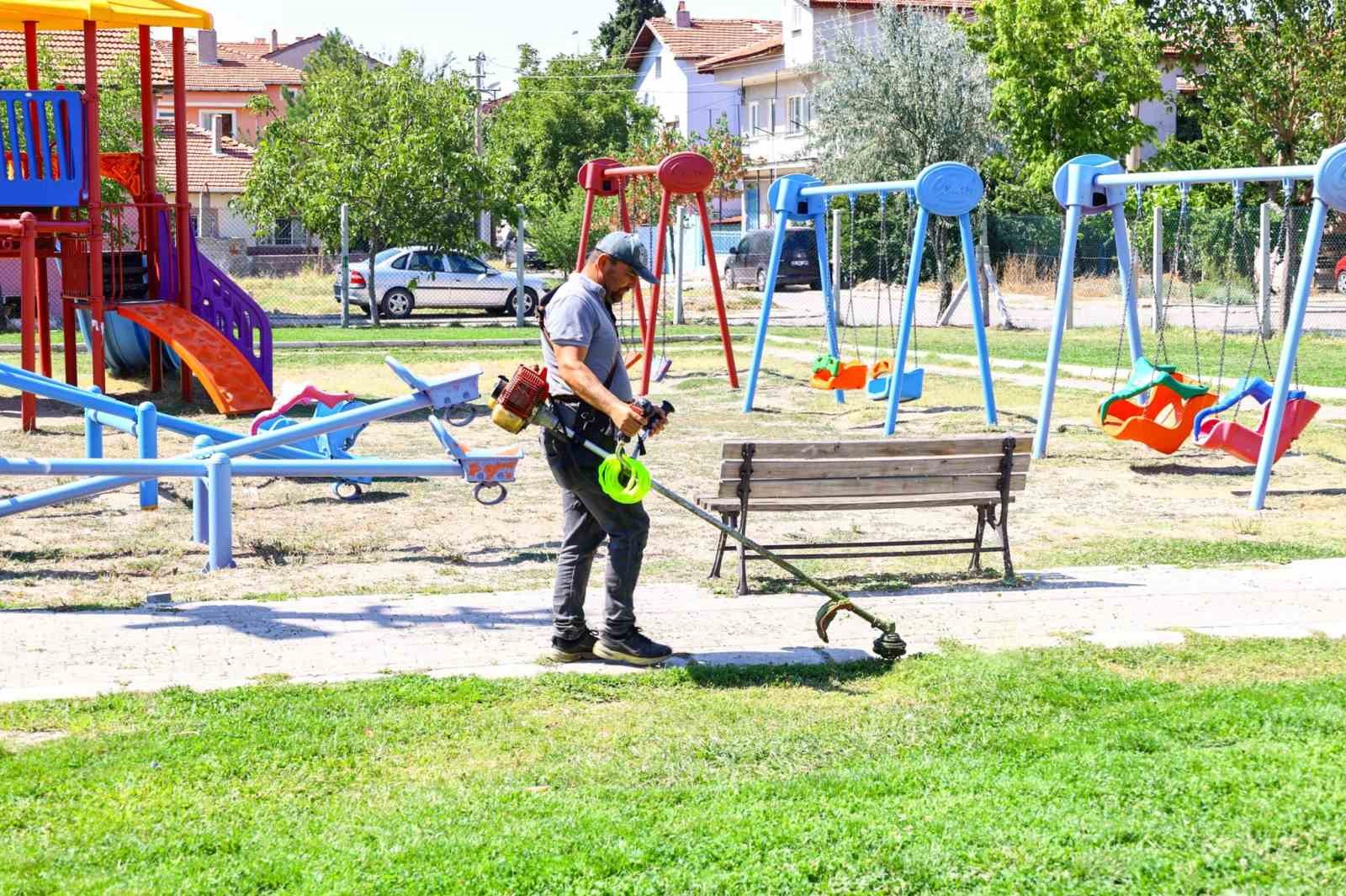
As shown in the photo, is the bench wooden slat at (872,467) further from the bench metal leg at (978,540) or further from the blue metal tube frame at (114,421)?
the blue metal tube frame at (114,421)

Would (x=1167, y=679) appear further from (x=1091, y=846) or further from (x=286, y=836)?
(x=286, y=836)

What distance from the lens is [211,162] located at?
166ft

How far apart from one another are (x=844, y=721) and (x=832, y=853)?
1.29 m

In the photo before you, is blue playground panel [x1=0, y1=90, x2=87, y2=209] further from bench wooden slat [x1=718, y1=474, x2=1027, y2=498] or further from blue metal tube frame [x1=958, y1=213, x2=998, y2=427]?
bench wooden slat [x1=718, y1=474, x2=1027, y2=498]

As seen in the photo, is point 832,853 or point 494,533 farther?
point 494,533

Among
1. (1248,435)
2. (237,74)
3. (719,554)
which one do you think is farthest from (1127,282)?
(237,74)

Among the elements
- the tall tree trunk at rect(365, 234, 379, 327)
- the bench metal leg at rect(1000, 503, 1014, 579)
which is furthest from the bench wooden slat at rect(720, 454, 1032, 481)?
the tall tree trunk at rect(365, 234, 379, 327)

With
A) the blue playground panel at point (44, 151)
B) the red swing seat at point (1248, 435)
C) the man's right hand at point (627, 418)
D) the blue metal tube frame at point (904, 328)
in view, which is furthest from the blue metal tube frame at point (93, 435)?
the red swing seat at point (1248, 435)

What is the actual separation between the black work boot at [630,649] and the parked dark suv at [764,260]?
3317 cm

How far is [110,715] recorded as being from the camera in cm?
539

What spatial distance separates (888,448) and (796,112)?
159ft

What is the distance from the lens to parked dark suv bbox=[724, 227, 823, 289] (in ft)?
128

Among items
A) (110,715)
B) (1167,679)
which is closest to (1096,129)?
(1167,679)

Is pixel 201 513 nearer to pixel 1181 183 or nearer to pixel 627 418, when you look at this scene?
pixel 627 418
